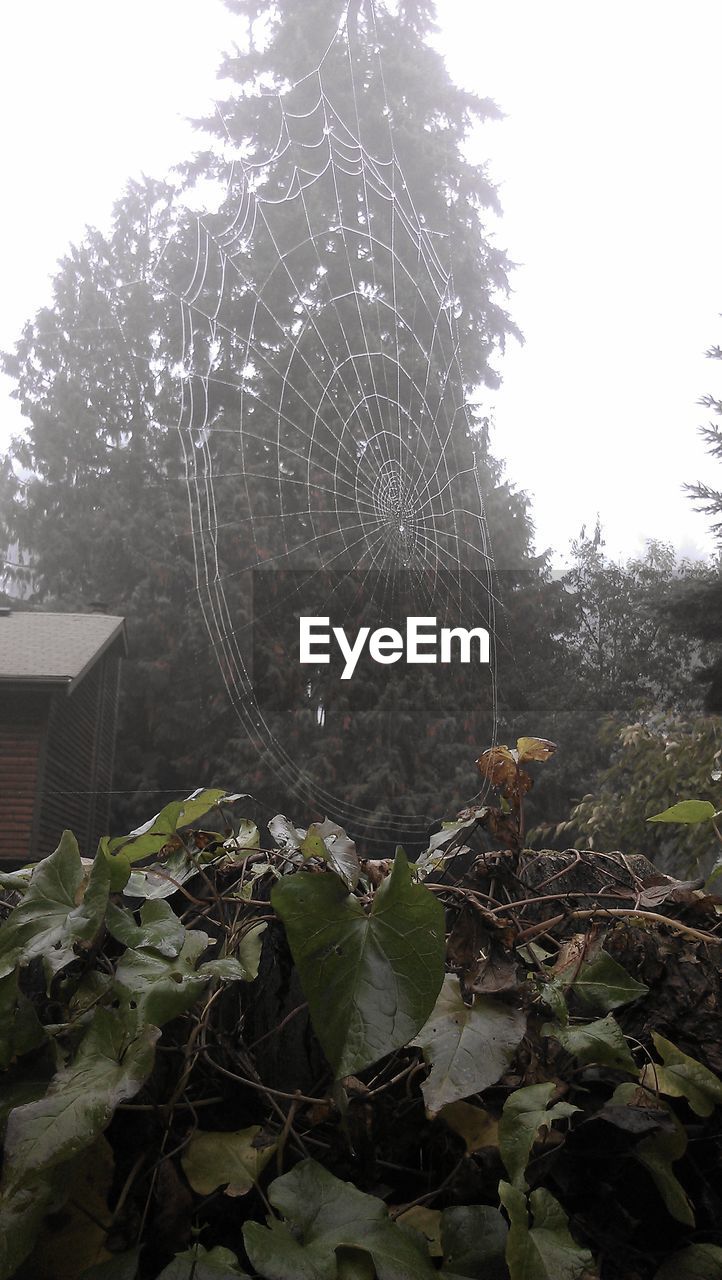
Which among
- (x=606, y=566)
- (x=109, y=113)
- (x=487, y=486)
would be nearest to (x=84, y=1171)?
(x=606, y=566)

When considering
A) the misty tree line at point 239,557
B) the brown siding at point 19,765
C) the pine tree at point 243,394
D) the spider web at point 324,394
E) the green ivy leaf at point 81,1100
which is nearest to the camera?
the green ivy leaf at point 81,1100

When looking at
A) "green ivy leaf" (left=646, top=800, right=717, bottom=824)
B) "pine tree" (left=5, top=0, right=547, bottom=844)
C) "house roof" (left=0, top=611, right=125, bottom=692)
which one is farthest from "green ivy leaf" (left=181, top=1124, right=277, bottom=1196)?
"pine tree" (left=5, top=0, right=547, bottom=844)

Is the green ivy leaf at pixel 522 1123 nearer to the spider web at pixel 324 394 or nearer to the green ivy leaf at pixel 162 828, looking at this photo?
the green ivy leaf at pixel 162 828

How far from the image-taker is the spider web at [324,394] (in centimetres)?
253

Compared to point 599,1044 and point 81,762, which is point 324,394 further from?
point 599,1044

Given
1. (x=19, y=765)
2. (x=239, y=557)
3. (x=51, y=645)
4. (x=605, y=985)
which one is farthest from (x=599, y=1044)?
(x=239, y=557)

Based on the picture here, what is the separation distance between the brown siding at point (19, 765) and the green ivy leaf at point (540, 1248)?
4.00 ft

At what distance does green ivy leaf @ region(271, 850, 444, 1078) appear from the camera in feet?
0.48

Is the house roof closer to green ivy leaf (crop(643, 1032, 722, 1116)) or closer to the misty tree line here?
the misty tree line

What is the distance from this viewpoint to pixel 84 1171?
0.53 ft

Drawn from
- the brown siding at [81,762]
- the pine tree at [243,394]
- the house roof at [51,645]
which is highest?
the pine tree at [243,394]

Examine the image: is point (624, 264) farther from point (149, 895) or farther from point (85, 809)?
point (149, 895)

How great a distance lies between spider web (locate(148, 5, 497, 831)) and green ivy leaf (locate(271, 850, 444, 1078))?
202 centimetres

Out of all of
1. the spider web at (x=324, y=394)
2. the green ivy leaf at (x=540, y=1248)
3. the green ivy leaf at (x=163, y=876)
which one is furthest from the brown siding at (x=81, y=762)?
the green ivy leaf at (x=540, y=1248)
